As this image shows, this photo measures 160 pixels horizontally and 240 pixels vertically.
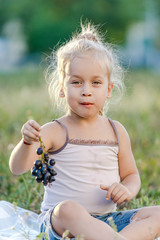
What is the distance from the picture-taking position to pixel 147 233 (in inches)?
101

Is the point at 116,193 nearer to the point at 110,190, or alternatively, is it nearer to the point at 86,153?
the point at 110,190

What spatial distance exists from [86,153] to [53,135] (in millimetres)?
205

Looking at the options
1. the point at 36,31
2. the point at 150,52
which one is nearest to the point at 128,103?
the point at 36,31

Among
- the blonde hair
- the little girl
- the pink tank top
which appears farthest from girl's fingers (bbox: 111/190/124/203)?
the blonde hair

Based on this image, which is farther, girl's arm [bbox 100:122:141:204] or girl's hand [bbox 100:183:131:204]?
girl's arm [bbox 100:122:141:204]

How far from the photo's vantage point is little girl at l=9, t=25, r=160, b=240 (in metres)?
2.57

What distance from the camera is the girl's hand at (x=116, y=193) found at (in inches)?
101

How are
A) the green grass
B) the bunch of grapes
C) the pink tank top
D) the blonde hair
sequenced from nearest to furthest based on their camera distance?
the bunch of grapes, the pink tank top, the blonde hair, the green grass

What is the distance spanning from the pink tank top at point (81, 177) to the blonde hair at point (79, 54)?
37 cm

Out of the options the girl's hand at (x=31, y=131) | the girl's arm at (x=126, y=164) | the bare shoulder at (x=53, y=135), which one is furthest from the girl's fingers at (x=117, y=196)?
the girl's hand at (x=31, y=131)

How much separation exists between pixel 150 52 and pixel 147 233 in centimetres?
3241

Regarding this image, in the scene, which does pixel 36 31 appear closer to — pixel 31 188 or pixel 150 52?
pixel 150 52

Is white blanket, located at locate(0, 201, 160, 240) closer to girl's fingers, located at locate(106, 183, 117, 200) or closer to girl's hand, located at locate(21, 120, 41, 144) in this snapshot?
girl's fingers, located at locate(106, 183, 117, 200)

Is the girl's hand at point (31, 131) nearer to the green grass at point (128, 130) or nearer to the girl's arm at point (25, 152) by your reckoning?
the girl's arm at point (25, 152)
